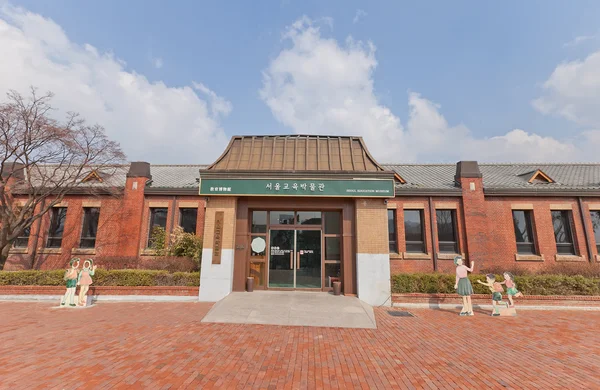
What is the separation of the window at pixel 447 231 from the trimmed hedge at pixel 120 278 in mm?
13622

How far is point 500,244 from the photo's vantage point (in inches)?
614

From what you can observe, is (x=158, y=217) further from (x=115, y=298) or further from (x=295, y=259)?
(x=295, y=259)

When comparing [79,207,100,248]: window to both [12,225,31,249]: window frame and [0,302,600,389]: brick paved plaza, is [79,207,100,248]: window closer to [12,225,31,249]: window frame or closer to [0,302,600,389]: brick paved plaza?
[12,225,31,249]: window frame

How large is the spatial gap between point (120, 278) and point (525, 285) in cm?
1678

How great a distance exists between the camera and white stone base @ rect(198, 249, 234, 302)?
1105cm

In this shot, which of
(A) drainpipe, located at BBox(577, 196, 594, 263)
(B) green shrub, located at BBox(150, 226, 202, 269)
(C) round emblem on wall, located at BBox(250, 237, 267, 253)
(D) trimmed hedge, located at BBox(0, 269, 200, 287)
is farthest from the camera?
(A) drainpipe, located at BBox(577, 196, 594, 263)

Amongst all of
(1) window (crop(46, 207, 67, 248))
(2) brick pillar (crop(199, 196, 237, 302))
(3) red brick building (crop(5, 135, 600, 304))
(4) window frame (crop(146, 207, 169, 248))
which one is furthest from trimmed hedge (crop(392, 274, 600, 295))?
(1) window (crop(46, 207, 67, 248))

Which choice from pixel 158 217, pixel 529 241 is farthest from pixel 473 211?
pixel 158 217

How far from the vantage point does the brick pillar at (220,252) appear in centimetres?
1109

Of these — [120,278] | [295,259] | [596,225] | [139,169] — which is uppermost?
[139,169]

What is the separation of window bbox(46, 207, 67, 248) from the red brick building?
0.07m

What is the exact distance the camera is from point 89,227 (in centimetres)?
1672

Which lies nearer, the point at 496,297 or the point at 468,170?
the point at 496,297

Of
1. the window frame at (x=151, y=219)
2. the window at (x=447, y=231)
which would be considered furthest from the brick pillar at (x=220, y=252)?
the window at (x=447, y=231)
